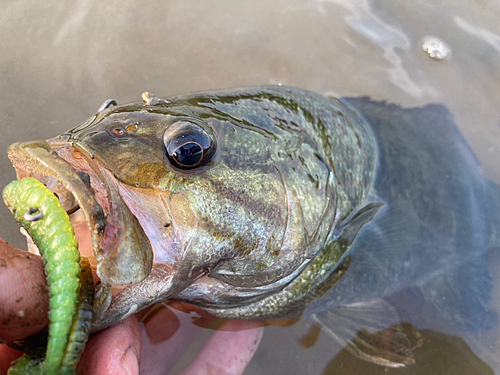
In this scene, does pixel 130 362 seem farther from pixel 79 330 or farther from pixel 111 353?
pixel 79 330

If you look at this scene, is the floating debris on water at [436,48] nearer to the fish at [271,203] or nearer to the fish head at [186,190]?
the fish at [271,203]

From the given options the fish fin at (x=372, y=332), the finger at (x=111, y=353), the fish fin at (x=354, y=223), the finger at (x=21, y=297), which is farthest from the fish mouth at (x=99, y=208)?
the fish fin at (x=372, y=332)

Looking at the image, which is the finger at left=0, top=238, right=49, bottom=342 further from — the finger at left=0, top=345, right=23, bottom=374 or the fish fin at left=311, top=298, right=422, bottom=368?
the fish fin at left=311, top=298, right=422, bottom=368

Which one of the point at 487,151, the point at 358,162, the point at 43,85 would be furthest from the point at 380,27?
the point at 43,85

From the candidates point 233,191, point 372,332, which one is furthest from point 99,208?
point 372,332

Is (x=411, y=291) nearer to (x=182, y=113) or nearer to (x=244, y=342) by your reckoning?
(x=244, y=342)

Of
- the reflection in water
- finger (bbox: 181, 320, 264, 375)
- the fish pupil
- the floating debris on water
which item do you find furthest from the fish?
the floating debris on water
